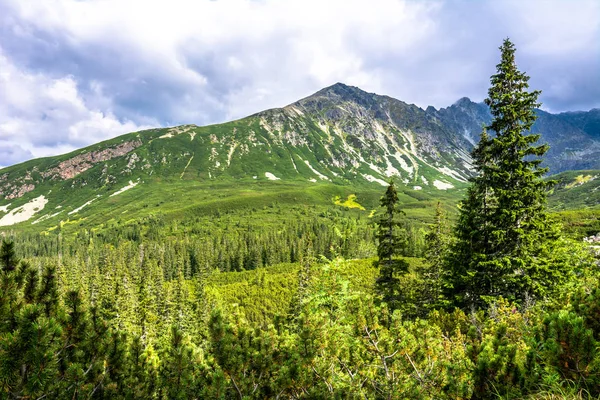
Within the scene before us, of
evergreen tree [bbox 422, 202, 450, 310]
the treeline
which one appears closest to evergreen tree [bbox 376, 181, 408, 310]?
evergreen tree [bbox 422, 202, 450, 310]

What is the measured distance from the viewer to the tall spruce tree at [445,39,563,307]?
54.7 ft

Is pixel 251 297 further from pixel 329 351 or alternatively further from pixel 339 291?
pixel 329 351

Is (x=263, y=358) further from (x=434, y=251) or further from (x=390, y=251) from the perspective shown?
(x=434, y=251)

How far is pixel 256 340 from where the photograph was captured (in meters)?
5.90

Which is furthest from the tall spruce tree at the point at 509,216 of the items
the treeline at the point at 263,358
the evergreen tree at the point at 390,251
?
the treeline at the point at 263,358

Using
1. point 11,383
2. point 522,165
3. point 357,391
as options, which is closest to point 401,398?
point 357,391

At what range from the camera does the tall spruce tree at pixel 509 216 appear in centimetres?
1669

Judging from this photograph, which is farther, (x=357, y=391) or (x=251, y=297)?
(x=251, y=297)

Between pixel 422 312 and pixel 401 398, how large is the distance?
943 inches

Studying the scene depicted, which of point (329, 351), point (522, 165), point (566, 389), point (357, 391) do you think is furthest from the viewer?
point (522, 165)

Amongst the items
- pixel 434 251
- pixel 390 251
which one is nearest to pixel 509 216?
pixel 390 251

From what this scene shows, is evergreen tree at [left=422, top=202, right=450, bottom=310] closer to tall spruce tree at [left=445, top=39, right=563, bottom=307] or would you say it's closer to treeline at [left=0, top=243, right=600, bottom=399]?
tall spruce tree at [left=445, top=39, right=563, bottom=307]

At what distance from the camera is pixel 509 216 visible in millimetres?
17031

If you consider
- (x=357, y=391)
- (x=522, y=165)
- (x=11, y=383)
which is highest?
(x=522, y=165)
